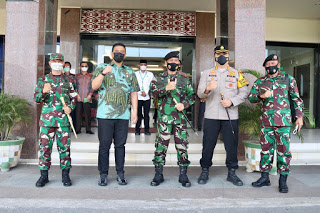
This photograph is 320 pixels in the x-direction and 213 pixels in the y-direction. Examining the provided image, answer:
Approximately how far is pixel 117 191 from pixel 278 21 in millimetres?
8773

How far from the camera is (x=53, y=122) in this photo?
363 centimetres

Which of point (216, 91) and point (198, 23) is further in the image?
point (198, 23)

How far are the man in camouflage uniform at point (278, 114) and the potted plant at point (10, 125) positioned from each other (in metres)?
3.92

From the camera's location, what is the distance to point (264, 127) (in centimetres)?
379

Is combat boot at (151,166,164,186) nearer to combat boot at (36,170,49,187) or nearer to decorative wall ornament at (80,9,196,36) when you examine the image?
combat boot at (36,170,49,187)

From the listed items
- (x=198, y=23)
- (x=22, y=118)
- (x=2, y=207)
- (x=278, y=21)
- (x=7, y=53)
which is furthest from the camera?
(x=278, y=21)

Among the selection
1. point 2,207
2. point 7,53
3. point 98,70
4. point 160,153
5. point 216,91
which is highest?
point 7,53

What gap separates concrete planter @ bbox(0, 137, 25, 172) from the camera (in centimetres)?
431

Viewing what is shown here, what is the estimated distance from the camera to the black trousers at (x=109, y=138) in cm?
363

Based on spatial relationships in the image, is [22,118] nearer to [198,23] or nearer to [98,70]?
[98,70]

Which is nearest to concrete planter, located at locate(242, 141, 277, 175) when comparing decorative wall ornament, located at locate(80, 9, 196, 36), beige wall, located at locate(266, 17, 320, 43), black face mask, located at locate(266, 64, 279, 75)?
black face mask, located at locate(266, 64, 279, 75)

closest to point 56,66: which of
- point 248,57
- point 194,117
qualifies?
point 248,57

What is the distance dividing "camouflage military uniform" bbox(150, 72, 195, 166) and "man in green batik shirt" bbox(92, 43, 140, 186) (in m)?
0.39

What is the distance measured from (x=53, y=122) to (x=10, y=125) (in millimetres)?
1500
